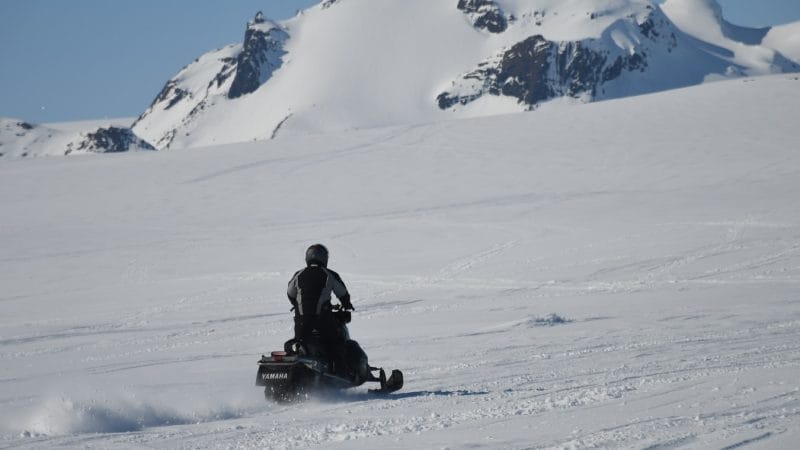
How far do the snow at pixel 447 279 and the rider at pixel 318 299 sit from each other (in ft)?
1.94

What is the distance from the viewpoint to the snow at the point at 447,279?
27.7 feet

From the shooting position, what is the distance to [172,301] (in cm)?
2283

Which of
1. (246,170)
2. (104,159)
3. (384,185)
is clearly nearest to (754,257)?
(384,185)

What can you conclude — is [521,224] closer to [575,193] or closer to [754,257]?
[575,193]

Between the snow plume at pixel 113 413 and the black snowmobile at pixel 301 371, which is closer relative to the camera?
the snow plume at pixel 113 413

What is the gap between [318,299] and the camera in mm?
9953

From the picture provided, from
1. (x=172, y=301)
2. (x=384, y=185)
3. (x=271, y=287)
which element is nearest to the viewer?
(x=172, y=301)

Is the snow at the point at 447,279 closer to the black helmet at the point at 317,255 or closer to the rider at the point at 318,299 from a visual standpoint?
the rider at the point at 318,299

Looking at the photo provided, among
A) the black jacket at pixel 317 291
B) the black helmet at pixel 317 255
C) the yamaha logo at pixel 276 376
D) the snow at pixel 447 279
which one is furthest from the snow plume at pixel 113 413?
the black helmet at pixel 317 255

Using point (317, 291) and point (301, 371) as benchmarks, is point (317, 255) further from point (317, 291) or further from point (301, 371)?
point (301, 371)

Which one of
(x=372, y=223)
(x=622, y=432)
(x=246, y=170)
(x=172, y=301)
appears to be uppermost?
(x=246, y=170)

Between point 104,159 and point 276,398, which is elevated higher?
point 104,159

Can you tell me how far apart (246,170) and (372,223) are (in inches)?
664

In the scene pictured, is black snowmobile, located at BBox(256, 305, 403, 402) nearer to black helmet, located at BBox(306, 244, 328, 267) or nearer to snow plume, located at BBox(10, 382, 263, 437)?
snow plume, located at BBox(10, 382, 263, 437)
